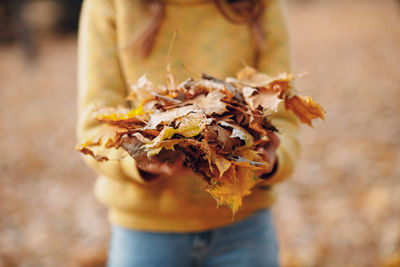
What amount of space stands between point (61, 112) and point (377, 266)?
483 centimetres

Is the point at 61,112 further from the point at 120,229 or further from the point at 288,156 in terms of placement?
the point at 288,156

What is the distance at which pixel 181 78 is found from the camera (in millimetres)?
1338

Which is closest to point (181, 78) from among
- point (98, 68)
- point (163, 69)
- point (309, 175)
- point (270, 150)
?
point (163, 69)

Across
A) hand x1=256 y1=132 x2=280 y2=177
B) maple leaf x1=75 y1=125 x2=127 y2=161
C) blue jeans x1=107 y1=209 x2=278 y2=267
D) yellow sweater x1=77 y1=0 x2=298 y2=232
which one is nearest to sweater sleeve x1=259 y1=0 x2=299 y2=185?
yellow sweater x1=77 y1=0 x2=298 y2=232

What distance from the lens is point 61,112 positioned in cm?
560

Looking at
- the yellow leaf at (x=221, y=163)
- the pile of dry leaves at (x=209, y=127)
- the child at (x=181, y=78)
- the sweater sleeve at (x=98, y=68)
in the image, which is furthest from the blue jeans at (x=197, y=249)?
the yellow leaf at (x=221, y=163)

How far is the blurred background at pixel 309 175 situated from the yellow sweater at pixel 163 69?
42cm

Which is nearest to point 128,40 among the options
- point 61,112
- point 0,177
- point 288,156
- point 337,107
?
point 288,156

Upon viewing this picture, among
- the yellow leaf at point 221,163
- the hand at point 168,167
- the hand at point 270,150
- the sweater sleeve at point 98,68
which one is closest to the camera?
the yellow leaf at point 221,163

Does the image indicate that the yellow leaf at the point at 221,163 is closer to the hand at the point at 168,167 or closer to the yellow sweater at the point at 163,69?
the hand at the point at 168,167

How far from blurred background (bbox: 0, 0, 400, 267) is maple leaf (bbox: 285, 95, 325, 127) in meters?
0.06

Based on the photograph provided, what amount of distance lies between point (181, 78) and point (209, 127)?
57cm

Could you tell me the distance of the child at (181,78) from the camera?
1267 millimetres

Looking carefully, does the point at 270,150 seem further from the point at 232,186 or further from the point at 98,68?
the point at 98,68
